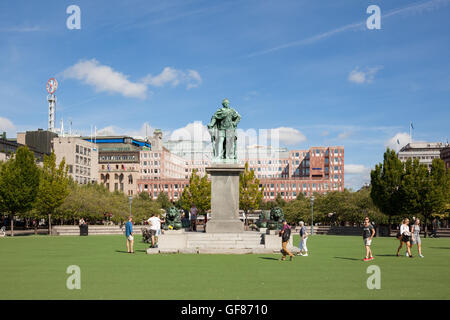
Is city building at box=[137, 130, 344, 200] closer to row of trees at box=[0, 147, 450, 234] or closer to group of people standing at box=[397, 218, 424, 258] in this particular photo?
row of trees at box=[0, 147, 450, 234]

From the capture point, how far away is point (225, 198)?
2789 centimetres

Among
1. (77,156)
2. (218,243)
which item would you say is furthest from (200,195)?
(218,243)

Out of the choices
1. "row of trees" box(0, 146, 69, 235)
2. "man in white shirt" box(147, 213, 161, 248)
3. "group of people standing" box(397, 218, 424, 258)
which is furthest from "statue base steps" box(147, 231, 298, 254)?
"row of trees" box(0, 146, 69, 235)

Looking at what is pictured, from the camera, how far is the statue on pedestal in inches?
1131

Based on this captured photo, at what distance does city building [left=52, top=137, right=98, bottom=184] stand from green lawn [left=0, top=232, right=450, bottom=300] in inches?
4125

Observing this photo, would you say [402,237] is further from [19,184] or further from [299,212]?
Answer: [299,212]

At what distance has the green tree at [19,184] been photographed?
50.7 m

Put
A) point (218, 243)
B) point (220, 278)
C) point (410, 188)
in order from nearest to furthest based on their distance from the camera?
point (220, 278) < point (218, 243) < point (410, 188)

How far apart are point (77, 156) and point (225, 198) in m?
105

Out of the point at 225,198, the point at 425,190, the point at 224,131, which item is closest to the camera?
the point at 225,198

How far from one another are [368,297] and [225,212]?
15.9m

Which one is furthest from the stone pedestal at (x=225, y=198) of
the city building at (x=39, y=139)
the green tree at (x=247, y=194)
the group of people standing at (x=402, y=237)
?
the city building at (x=39, y=139)

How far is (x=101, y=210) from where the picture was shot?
65875mm
